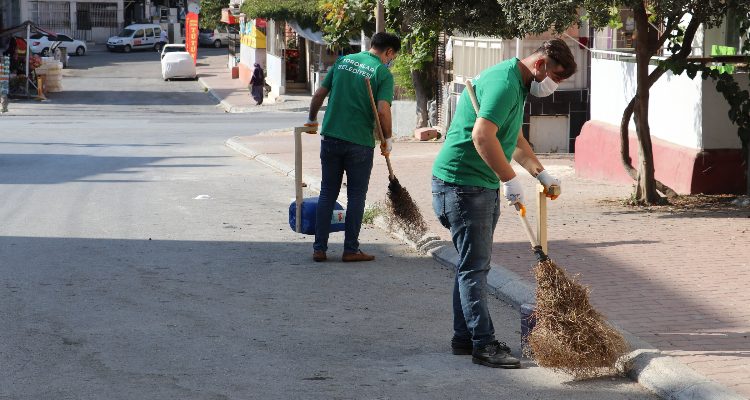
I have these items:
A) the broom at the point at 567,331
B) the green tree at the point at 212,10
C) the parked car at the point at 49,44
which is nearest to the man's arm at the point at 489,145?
the broom at the point at 567,331

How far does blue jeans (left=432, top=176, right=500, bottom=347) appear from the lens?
20.8 ft

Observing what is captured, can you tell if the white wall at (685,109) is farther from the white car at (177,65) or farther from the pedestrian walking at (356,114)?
the white car at (177,65)

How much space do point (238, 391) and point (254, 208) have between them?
25.3 feet

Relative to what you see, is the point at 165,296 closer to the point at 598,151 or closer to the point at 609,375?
the point at 609,375

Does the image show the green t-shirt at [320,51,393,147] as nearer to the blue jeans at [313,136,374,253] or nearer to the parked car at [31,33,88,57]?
the blue jeans at [313,136,374,253]

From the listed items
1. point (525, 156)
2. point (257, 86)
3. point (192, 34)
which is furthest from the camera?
point (192, 34)

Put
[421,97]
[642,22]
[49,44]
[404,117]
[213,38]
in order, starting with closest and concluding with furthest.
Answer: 1. [642,22]
2. [421,97]
3. [404,117]
4. [49,44]
5. [213,38]

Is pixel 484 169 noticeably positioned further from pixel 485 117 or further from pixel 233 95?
pixel 233 95

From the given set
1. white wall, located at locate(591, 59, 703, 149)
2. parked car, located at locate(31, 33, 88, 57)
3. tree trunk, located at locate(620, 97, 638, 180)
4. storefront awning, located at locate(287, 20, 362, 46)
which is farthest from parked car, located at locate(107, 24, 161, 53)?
tree trunk, located at locate(620, 97, 638, 180)

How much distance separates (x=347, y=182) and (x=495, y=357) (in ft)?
11.2

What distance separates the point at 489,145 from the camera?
236 inches

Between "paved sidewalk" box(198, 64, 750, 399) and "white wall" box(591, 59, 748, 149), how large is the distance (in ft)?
3.07

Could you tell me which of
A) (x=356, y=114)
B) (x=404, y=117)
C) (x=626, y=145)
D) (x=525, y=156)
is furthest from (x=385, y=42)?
(x=404, y=117)

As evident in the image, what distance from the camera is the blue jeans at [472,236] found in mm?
6336
